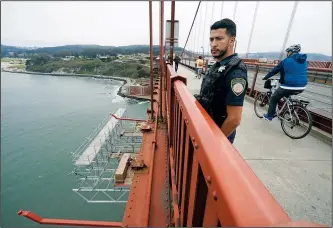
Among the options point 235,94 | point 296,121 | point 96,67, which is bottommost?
point 96,67

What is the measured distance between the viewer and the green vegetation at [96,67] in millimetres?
96238

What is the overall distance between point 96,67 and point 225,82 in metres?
127

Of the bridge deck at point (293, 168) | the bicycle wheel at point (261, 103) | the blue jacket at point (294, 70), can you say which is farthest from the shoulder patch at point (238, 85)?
the bicycle wheel at point (261, 103)

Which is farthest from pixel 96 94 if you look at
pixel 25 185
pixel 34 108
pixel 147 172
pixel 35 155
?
pixel 147 172

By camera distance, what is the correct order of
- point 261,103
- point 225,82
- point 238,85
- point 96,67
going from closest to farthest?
point 238,85 < point 225,82 < point 261,103 < point 96,67

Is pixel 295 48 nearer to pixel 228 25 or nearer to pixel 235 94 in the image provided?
pixel 228 25

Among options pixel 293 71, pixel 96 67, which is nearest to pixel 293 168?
pixel 293 71

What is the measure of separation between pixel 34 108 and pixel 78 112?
1761 cm

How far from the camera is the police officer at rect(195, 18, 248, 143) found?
65.9 inches

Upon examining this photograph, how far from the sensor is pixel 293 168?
9.48 ft

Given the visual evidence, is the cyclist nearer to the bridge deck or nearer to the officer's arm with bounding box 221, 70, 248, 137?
the bridge deck

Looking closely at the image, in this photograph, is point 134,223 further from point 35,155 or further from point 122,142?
Result: point 35,155

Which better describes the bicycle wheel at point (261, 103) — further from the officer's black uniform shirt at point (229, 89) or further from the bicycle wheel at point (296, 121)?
the officer's black uniform shirt at point (229, 89)

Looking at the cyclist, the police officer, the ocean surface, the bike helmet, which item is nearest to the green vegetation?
the ocean surface
